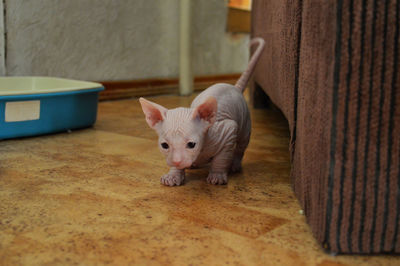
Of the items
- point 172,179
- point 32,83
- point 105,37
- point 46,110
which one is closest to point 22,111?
point 46,110

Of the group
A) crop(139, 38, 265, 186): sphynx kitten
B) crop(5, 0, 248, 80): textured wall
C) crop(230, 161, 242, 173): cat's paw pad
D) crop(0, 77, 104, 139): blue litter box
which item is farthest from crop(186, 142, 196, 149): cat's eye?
crop(5, 0, 248, 80): textured wall

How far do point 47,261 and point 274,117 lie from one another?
2.09 m

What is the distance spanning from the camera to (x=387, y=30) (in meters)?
0.76

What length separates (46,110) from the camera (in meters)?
1.96

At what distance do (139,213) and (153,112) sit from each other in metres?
0.28

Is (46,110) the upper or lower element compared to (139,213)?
upper

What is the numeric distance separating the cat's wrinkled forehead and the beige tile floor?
0.18 metres

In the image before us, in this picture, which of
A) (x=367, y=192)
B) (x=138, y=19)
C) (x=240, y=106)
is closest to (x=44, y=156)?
(x=240, y=106)

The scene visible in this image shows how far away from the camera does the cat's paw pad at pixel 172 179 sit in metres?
1.33

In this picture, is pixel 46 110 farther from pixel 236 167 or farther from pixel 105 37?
pixel 105 37

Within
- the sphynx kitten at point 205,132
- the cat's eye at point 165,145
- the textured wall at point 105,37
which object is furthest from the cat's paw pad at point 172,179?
the textured wall at point 105,37

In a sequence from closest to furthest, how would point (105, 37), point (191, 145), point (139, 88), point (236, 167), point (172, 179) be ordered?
point (191, 145) < point (172, 179) < point (236, 167) < point (105, 37) < point (139, 88)

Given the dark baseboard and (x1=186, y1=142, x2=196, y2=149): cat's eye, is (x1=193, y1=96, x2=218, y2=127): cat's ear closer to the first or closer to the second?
(x1=186, y1=142, x2=196, y2=149): cat's eye

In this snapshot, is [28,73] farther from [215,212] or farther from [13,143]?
[215,212]
